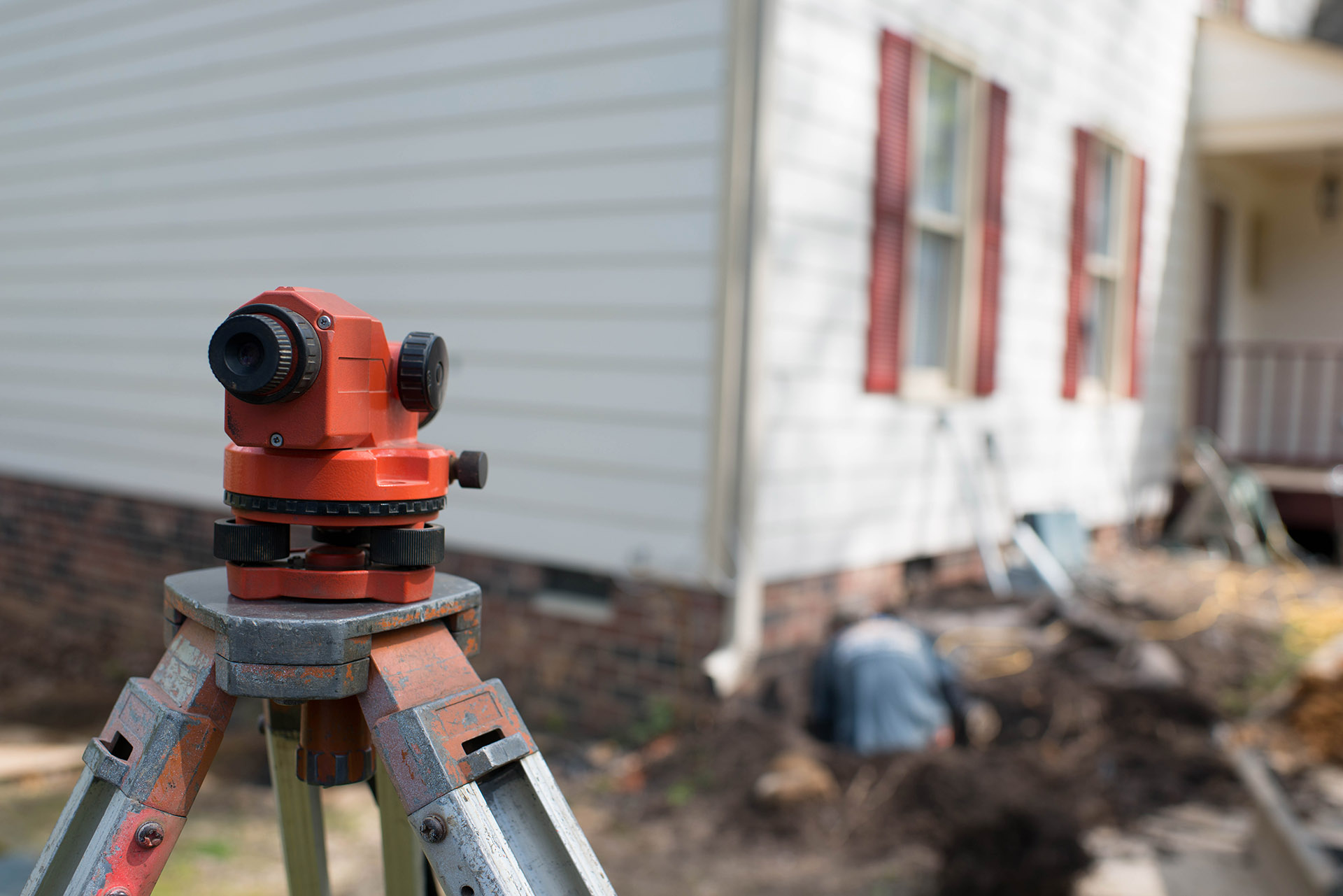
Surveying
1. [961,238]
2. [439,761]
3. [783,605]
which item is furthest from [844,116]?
[439,761]

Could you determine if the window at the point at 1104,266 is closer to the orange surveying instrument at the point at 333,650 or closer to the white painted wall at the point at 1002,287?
the white painted wall at the point at 1002,287

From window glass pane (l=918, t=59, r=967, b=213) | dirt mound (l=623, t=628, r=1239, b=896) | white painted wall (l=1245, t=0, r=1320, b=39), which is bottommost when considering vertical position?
dirt mound (l=623, t=628, r=1239, b=896)

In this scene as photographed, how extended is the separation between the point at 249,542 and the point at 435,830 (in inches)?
14.4

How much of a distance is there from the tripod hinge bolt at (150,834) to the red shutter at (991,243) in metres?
5.37

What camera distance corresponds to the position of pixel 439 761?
1061 mm

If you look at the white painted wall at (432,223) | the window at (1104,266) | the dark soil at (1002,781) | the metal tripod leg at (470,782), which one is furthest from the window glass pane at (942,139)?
the metal tripod leg at (470,782)

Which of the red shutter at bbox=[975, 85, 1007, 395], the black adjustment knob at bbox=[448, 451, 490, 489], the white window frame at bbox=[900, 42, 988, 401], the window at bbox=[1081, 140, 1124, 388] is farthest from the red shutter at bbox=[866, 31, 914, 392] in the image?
the black adjustment knob at bbox=[448, 451, 490, 489]

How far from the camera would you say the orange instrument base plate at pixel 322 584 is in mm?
1175

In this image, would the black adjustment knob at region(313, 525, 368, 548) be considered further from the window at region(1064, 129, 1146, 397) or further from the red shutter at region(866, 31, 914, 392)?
the window at region(1064, 129, 1146, 397)

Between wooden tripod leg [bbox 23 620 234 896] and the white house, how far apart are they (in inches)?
132

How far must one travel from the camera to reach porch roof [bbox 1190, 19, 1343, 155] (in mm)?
8172

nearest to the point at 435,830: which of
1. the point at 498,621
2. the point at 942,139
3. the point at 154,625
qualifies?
the point at 498,621

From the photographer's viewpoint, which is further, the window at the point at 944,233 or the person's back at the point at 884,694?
the window at the point at 944,233

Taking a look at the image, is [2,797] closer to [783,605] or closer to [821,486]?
[783,605]
